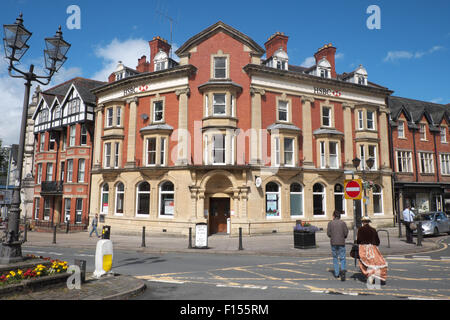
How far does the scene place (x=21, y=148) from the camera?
7746 millimetres

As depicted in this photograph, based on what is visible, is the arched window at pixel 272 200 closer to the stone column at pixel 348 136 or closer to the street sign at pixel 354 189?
the stone column at pixel 348 136

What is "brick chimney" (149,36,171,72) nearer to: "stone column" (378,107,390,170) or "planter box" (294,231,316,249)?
"planter box" (294,231,316,249)

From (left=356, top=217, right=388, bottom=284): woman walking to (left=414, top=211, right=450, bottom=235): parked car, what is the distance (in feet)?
49.2

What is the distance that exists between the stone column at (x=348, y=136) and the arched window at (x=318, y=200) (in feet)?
10.5

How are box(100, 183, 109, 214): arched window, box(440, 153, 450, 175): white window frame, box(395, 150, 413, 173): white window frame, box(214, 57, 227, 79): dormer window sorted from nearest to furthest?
1. box(214, 57, 227, 79): dormer window
2. box(100, 183, 109, 214): arched window
3. box(395, 150, 413, 173): white window frame
4. box(440, 153, 450, 175): white window frame

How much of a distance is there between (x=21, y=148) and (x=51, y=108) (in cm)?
2708

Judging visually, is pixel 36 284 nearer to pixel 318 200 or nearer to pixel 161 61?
pixel 318 200

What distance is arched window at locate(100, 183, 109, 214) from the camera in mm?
24516

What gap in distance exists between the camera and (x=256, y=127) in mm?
21328

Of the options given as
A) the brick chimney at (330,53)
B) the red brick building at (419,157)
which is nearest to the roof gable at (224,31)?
the brick chimney at (330,53)

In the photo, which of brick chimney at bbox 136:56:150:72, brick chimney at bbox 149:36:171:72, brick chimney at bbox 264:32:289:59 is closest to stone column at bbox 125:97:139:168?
brick chimney at bbox 149:36:171:72
